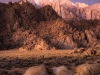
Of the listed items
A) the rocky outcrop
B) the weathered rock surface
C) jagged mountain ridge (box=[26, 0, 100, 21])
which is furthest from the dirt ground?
jagged mountain ridge (box=[26, 0, 100, 21])

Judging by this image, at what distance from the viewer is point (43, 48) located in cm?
5241

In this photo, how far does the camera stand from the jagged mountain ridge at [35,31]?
185ft

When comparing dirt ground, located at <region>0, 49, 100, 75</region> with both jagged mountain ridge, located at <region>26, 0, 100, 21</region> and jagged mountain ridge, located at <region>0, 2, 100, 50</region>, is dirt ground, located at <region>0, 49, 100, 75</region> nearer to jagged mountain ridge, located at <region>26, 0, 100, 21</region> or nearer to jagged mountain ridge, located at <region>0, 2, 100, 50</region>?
jagged mountain ridge, located at <region>0, 2, 100, 50</region>

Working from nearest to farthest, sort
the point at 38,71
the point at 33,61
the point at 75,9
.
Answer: the point at 38,71
the point at 33,61
the point at 75,9

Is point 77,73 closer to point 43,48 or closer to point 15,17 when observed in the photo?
point 43,48

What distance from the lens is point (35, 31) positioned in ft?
203

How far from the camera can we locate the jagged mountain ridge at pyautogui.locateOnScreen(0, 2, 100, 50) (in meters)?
56.5

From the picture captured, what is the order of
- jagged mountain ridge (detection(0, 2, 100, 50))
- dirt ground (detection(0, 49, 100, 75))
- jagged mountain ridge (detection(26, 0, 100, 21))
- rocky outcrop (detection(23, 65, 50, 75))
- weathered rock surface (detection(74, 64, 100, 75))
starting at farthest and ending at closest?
jagged mountain ridge (detection(26, 0, 100, 21))
jagged mountain ridge (detection(0, 2, 100, 50))
dirt ground (detection(0, 49, 100, 75))
weathered rock surface (detection(74, 64, 100, 75))
rocky outcrop (detection(23, 65, 50, 75))

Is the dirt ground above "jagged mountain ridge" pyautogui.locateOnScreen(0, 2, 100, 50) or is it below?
A: below

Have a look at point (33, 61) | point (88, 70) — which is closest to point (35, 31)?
point (33, 61)

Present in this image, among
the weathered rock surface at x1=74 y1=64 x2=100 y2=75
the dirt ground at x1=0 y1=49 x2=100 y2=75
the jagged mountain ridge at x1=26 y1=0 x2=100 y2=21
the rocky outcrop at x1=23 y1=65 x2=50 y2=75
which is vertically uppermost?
the jagged mountain ridge at x1=26 y1=0 x2=100 y2=21

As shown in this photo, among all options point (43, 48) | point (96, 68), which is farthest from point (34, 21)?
point (96, 68)

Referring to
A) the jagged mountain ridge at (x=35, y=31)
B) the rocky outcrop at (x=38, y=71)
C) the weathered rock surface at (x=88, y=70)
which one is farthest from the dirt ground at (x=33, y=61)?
the jagged mountain ridge at (x=35, y=31)

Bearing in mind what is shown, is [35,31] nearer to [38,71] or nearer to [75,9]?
[38,71]
